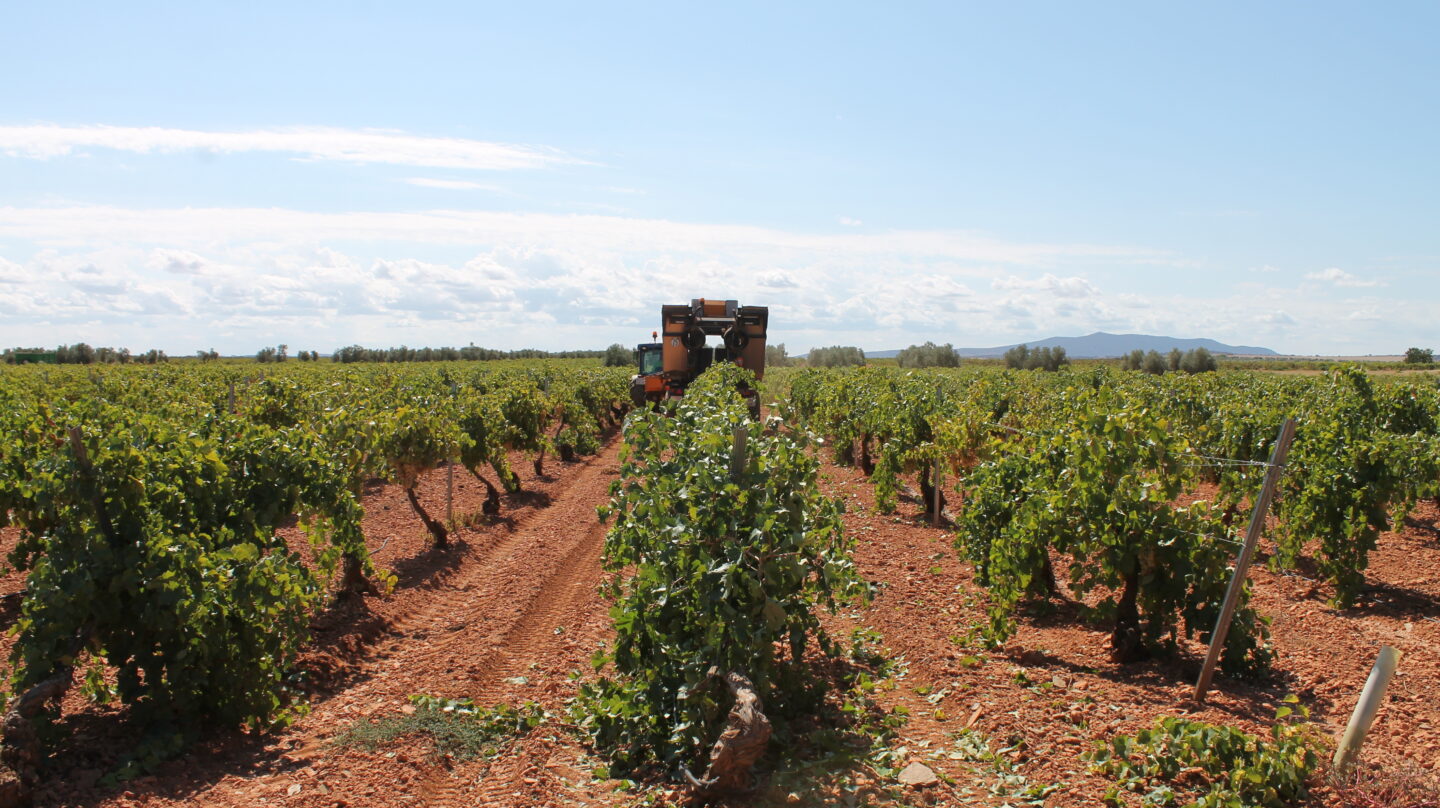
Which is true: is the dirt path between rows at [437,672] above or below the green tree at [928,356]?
below

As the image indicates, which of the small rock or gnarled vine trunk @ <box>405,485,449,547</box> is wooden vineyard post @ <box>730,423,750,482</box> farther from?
gnarled vine trunk @ <box>405,485,449,547</box>

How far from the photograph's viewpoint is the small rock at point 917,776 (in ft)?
15.1

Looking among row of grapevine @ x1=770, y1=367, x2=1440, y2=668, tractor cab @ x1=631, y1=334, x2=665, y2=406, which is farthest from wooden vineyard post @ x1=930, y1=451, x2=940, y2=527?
tractor cab @ x1=631, y1=334, x2=665, y2=406

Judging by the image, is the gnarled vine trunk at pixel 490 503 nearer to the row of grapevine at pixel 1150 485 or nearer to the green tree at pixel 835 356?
the row of grapevine at pixel 1150 485

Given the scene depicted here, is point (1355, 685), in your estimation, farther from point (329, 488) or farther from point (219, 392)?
point (219, 392)

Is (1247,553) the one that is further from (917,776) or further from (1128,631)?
(917,776)

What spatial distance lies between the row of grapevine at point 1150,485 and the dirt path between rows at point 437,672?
321 cm

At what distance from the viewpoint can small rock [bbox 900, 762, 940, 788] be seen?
15.1 feet

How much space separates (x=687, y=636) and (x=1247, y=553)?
139 inches

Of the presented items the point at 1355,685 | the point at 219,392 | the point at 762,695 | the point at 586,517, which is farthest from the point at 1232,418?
the point at 219,392

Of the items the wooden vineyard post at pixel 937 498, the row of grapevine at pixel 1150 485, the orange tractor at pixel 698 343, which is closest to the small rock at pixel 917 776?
the row of grapevine at pixel 1150 485

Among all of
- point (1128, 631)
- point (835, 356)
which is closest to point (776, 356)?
point (835, 356)

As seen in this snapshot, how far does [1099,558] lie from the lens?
6512 millimetres

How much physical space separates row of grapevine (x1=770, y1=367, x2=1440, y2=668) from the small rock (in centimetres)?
212
